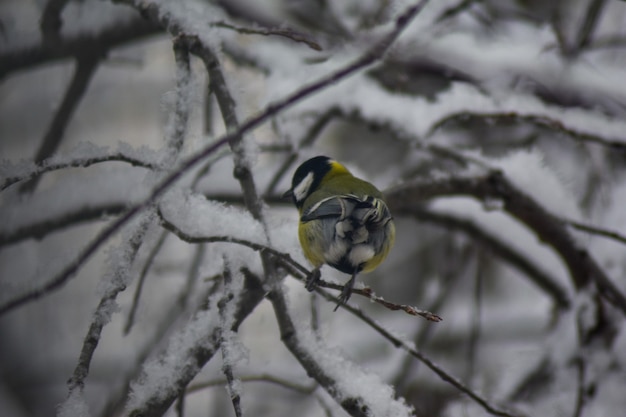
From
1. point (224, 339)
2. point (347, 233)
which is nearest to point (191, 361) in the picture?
point (224, 339)

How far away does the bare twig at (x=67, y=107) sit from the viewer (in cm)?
243

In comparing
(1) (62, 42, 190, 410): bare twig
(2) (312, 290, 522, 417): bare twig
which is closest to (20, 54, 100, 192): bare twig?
Result: (1) (62, 42, 190, 410): bare twig

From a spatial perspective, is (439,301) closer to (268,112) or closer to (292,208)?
(292,208)

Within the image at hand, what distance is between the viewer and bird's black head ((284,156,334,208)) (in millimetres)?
2402

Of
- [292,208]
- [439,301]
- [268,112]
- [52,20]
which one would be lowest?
[439,301]

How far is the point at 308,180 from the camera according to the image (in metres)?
2.44

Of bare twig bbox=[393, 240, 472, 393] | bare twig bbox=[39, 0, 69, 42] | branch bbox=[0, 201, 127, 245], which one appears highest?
bare twig bbox=[39, 0, 69, 42]

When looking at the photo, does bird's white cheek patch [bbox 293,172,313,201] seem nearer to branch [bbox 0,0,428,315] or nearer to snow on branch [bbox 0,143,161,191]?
snow on branch [bbox 0,143,161,191]

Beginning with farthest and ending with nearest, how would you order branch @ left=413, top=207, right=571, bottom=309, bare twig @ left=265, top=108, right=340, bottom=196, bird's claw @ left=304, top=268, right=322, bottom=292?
branch @ left=413, top=207, right=571, bottom=309
bare twig @ left=265, top=108, right=340, bottom=196
bird's claw @ left=304, top=268, right=322, bottom=292

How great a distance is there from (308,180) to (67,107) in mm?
977

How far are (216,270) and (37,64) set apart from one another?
162 cm

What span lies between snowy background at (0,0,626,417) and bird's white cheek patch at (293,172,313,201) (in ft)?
0.31

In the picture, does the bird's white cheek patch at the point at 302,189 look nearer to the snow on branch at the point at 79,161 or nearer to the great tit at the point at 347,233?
the great tit at the point at 347,233

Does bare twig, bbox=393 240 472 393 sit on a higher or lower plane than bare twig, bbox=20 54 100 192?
lower
